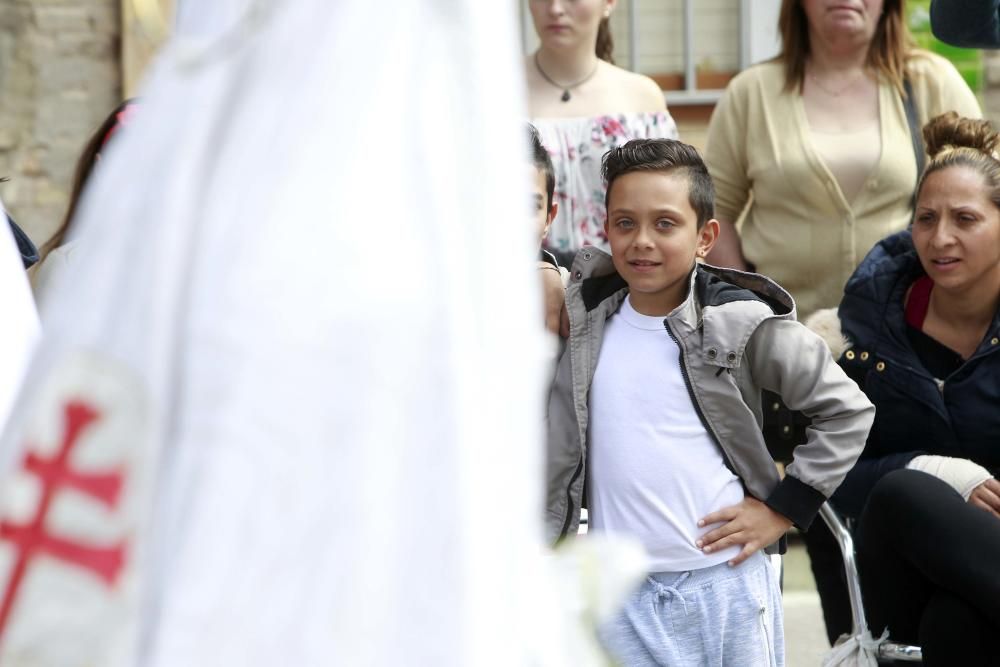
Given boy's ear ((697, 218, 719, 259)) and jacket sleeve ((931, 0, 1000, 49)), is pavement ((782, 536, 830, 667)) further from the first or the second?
jacket sleeve ((931, 0, 1000, 49))

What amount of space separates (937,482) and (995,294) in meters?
0.56

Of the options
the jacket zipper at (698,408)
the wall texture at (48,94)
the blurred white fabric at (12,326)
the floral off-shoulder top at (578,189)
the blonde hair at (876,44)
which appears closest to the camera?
the blurred white fabric at (12,326)

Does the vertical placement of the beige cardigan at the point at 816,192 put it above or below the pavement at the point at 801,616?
above

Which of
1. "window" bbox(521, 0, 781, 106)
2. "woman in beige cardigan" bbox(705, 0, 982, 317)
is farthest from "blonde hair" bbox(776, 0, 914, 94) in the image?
"window" bbox(521, 0, 781, 106)

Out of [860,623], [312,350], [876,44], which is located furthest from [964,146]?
[312,350]

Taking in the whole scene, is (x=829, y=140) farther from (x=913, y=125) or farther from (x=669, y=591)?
(x=669, y=591)

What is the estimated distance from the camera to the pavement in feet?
16.5

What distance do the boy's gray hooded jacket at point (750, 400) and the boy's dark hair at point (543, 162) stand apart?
0.57 m

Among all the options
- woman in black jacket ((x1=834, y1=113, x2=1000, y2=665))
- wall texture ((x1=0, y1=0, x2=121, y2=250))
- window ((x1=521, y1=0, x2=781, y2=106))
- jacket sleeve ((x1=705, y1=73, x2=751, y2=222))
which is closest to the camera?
woman in black jacket ((x1=834, y1=113, x2=1000, y2=665))

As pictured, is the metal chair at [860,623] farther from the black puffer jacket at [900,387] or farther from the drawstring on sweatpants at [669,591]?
the drawstring on sweatpants at [669,591]

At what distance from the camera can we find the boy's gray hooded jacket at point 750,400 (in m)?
3.20

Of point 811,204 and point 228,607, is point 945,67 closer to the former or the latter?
point 811,204

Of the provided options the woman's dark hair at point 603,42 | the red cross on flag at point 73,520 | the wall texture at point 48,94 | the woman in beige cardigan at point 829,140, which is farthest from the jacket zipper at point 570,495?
the wall texture at point 48,94

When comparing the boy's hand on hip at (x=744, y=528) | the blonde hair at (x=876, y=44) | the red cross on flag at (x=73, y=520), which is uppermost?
the blonde hair at (x=876, y=44)
